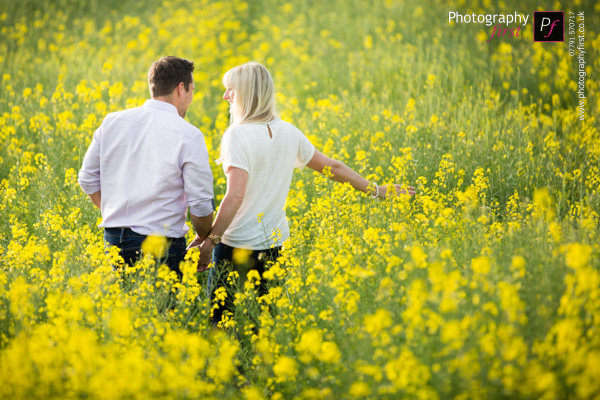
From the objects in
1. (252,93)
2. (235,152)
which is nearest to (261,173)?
(235,152)

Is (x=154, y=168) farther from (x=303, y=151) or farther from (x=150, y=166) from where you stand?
(x=303, y=151)

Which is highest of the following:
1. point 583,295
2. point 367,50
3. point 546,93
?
point 367,50

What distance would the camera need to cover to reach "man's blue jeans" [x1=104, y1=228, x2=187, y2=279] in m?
3.15

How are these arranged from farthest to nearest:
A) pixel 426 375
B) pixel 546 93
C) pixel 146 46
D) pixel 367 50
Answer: pixel 146 46 → pixel 367 50 → pixel 546 93 → pixel 426 375

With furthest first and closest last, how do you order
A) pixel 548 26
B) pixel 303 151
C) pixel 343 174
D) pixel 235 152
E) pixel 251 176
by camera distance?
pixel 548 26
pixel 343 174
pixel 303 151
pixel 251 176
pixel 235 152

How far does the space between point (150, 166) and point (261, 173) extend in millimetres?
680

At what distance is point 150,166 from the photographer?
307cm

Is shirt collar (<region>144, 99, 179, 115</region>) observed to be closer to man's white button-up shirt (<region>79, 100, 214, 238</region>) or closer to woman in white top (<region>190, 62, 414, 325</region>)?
man's white button-up shirt (<region>79, 100, 214, 238</region>)

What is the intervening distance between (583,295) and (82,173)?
2929 mm

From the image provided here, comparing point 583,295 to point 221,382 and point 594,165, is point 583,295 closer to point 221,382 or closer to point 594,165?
point 221,382

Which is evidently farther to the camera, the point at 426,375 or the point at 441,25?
the point at 441,25

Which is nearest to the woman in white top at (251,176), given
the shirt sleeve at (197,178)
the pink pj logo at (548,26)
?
the shirt sleeve at (197,178)

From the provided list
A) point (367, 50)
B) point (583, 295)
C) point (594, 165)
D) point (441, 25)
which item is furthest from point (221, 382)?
point (441, 25)

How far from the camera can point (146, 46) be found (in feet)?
34.1
